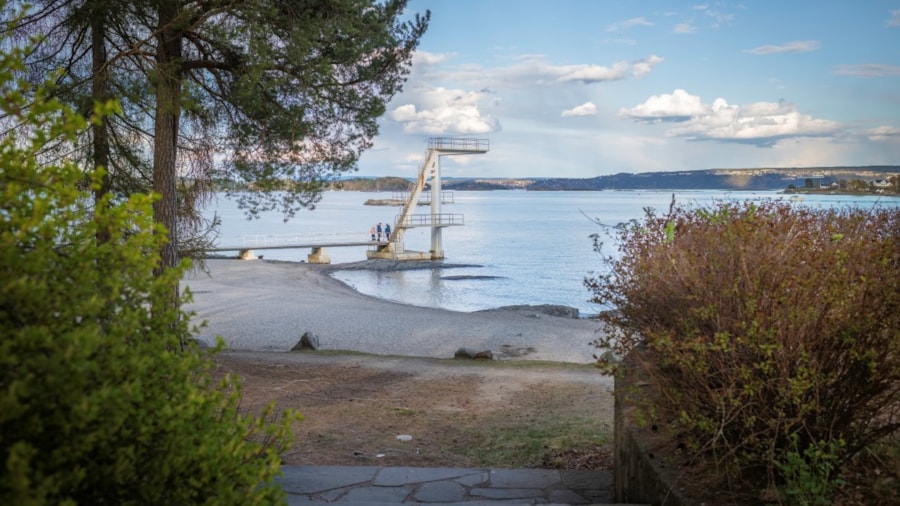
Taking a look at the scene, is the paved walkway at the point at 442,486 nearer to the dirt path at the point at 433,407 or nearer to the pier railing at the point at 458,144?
the dirt path at the point at 433,407

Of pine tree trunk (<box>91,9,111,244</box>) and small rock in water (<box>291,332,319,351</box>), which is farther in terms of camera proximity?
small rock in water (<box>291,332,319,351</box>)

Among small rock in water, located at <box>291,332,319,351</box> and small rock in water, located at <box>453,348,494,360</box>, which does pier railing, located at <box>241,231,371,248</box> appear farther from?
small rock in water, located at <box>453,348,494,360</box>

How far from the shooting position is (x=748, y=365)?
3217 millimetres

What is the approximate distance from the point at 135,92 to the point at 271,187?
2.16m

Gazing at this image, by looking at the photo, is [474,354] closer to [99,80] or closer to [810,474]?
[99,80]

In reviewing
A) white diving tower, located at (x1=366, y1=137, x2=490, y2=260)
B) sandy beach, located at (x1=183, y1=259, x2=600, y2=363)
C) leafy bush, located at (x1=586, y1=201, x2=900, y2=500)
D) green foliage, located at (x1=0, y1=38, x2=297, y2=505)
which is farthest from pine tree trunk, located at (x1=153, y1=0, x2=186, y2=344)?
white diving tower, located at (x1=366, y1=137, x2=490, y2=260)

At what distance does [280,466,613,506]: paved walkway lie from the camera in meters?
4.05

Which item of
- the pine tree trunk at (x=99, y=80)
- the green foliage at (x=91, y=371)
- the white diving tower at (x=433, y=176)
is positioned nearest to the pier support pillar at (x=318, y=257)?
the white diving tower at (x=433, y=176)

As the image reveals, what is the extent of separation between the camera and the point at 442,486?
14.1 ft

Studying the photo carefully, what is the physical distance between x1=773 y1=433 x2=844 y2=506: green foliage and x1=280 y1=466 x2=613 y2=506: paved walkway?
4.28ft

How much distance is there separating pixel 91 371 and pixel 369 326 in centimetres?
1603

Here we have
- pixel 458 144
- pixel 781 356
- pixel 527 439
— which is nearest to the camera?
pixel 781 356

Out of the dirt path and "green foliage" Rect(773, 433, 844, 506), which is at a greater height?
"green foliage" Rect(773, 433, 844, 506)

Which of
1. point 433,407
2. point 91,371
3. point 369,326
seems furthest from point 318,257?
point 91,371
